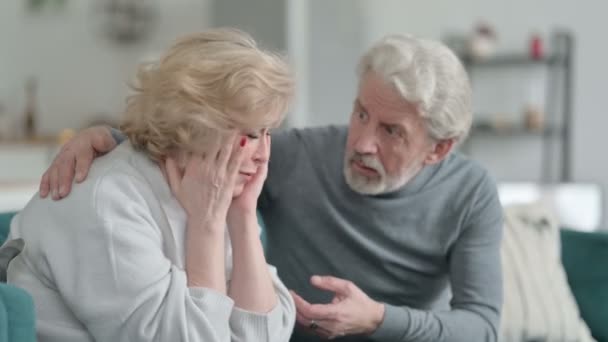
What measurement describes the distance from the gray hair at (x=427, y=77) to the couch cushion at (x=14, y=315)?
0.94 meters

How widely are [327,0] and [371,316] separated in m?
3.61

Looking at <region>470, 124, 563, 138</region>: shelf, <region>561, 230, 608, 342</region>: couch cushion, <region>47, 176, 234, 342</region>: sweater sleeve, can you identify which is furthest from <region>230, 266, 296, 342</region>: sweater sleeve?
<region>470, 124, 563, 138</region>: shelf

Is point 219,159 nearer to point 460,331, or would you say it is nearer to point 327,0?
point 460,331

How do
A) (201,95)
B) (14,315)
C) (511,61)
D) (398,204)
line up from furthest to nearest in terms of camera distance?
(511,61) → (398,204) → (201,95) → (14,315)

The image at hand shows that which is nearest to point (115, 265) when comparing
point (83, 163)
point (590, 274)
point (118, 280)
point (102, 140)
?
point (118, 280)

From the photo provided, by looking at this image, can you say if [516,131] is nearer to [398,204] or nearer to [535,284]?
[535,284]

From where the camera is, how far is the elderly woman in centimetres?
147

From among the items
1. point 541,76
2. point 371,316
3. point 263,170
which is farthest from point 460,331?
point 541,76

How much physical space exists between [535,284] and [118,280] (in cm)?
137

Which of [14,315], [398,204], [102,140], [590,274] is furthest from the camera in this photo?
[590,274]

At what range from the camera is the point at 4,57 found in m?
5.96

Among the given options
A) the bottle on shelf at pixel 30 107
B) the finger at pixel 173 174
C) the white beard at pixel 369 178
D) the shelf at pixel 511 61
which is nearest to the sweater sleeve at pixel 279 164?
the white beard at pixel 369 178

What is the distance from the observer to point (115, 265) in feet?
4.80

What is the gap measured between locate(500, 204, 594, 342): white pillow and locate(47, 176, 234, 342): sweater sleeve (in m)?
1.18
